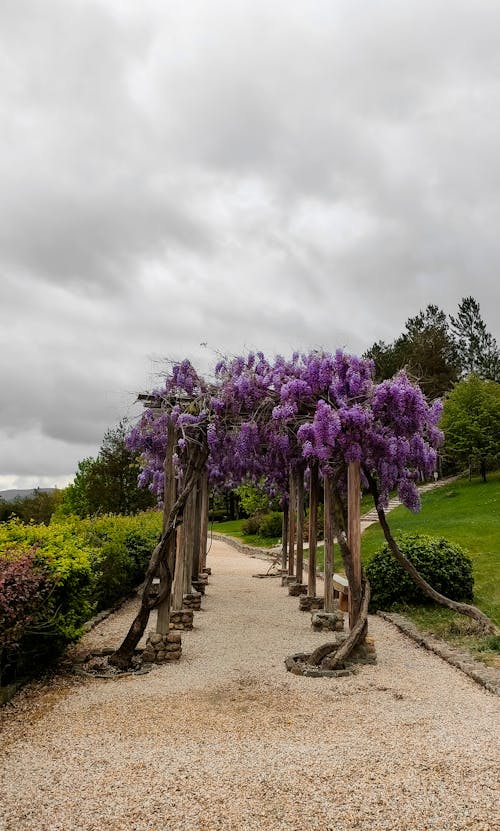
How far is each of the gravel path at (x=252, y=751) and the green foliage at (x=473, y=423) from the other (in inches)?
998

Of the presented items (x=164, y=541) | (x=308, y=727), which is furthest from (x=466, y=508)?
(x=308, y=727)

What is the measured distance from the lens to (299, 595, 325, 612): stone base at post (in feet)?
36.3

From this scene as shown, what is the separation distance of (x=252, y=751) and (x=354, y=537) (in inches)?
141

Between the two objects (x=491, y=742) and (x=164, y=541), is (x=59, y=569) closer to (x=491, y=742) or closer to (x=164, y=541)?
(x=164, y=541)

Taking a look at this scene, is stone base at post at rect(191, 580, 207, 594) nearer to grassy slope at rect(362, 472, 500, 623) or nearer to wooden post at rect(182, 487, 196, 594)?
wooden post at rect(182, 487, 196, 594)

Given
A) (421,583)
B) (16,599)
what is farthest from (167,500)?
(421,583)

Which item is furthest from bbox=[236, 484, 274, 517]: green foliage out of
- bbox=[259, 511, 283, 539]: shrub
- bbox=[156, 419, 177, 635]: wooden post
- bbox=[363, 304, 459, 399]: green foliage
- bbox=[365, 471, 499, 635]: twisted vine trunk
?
bbox=[156, 419, 177, 635]: wooden post

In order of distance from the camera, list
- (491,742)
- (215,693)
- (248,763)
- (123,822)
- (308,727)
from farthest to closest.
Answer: (215,693) < (308,727) < (491,742) < (248,763) < (123,822)

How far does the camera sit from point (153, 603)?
24.0 feet

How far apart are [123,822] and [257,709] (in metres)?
2.19

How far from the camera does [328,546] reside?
9.38 metres

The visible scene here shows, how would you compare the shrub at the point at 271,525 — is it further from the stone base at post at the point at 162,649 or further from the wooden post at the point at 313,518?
the stone base at post at the point at 162,649

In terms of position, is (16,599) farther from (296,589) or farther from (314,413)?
(296,589)

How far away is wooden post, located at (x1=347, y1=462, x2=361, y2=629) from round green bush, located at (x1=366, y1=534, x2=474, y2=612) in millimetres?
3264
